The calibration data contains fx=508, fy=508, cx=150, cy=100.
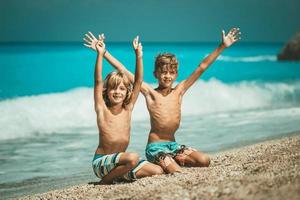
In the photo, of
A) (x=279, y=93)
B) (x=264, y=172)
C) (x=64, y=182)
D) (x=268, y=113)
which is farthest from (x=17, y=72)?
(x=264, y=172)

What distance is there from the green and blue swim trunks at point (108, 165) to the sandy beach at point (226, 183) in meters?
0.15

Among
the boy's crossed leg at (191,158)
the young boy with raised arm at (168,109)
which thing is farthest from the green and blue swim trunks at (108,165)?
the boy's crossed leg at (191,158)

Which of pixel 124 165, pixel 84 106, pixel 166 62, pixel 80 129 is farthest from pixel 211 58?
pixel 84 106

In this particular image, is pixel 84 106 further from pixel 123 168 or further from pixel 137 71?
pixel 123 168

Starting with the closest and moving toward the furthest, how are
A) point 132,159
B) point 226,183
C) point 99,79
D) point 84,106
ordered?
point 226,183 → point 132,159 → point 99,79 → point 84,106

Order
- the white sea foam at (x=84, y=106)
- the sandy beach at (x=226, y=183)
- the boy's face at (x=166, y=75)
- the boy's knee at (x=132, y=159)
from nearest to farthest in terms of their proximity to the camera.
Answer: the sandy beach at (x=226, y=183) < the boy's knee at (x=132, y=159) < the boy's face at (x=166, y=75) < the white sea foam at (x=84, y=106)

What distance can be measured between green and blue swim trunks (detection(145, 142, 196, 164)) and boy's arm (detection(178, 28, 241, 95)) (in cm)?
63

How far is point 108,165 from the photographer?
4816 millimetres

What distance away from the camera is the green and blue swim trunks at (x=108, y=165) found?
4.79 m

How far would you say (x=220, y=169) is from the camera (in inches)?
192

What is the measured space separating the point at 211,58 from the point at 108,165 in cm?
165

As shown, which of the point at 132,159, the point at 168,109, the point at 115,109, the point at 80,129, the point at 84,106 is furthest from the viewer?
the point at 84,106

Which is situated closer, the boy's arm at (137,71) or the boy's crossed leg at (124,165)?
the boy's crossed leg at (124,165)

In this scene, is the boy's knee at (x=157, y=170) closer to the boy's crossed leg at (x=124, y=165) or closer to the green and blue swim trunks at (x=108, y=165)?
the green and blue swim trunks at (x=108, y=165)
